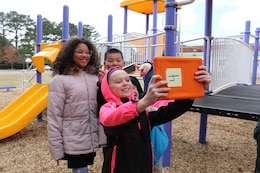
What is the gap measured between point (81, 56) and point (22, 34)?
46030 millimetres

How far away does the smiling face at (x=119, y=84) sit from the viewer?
45.5 inches

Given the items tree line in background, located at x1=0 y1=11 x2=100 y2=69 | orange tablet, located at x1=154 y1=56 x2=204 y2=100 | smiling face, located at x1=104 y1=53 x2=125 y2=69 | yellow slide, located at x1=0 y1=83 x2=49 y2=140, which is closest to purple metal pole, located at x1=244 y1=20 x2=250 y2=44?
yellow slide, located at x1=0 y1=83 x2=49 y2=140

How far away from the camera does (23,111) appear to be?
4.93m

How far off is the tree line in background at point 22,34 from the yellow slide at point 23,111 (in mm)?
32473

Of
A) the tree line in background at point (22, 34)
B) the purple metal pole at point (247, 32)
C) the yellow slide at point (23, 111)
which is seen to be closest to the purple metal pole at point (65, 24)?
the yellow slide at point (23, 111)

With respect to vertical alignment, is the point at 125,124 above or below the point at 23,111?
above

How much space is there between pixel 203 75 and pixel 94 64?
4.00 ft

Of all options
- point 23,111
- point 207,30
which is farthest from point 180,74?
point 23,111

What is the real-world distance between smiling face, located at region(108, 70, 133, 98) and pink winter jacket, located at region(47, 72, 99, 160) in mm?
796

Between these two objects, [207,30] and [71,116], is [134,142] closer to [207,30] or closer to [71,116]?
[71,116]

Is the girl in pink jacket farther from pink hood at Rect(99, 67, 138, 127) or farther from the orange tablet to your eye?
the orange tablet

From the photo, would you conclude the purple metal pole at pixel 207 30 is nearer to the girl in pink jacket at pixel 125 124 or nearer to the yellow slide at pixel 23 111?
the yellow slide at pixel 23 111

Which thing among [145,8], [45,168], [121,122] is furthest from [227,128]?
[145,8]

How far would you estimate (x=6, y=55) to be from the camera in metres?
38.1
